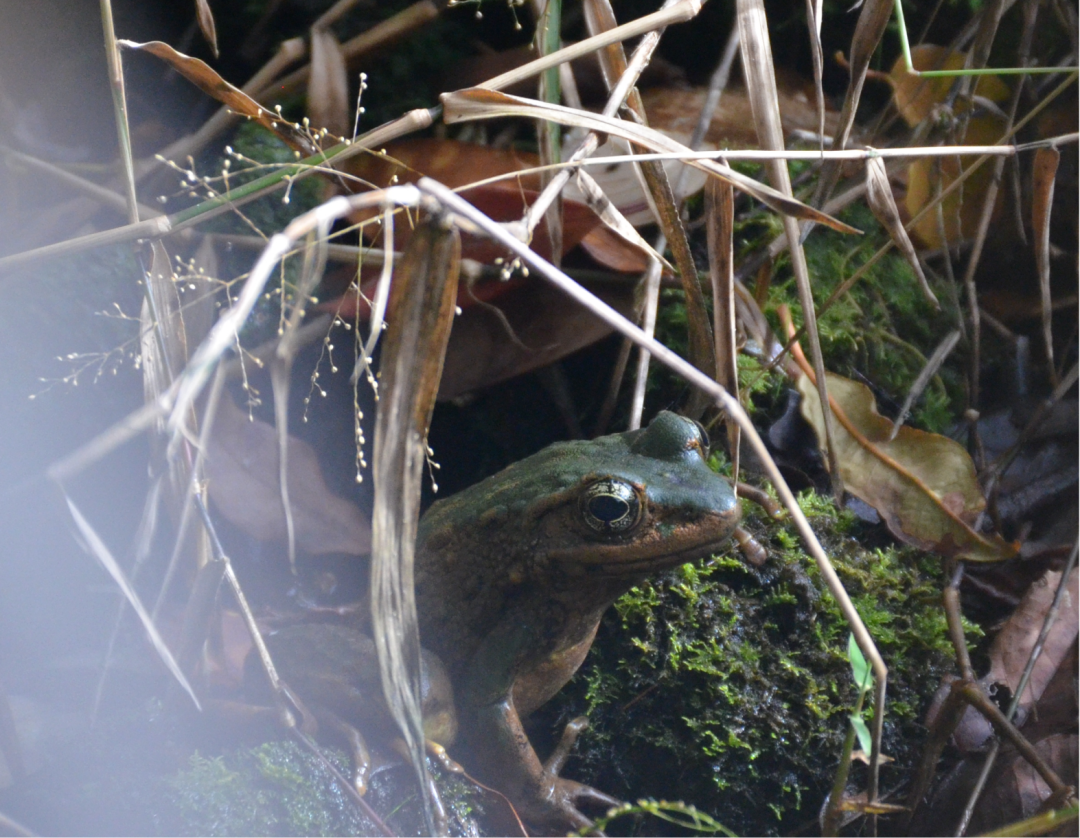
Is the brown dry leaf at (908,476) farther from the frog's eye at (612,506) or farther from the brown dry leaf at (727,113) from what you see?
the brown dry leaf at (727,113)

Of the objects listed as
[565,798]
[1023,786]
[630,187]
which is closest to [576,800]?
[565,798]

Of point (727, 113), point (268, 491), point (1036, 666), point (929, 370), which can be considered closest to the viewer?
point (1036, 666)

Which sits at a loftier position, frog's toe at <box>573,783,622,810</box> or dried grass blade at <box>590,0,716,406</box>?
dried grass blade at <box>590,0,716,406</box>

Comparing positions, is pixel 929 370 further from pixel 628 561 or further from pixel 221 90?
pixel 221 90

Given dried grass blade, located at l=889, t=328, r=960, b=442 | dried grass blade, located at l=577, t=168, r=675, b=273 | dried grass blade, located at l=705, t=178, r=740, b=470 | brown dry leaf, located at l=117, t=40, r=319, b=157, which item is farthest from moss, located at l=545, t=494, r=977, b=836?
brown dry leaf, located at l=117, t=40, r=319, b=157

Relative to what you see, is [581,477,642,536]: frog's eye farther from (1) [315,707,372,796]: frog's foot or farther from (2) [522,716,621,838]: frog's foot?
(1) [315,707,372,796]: frog's foot
